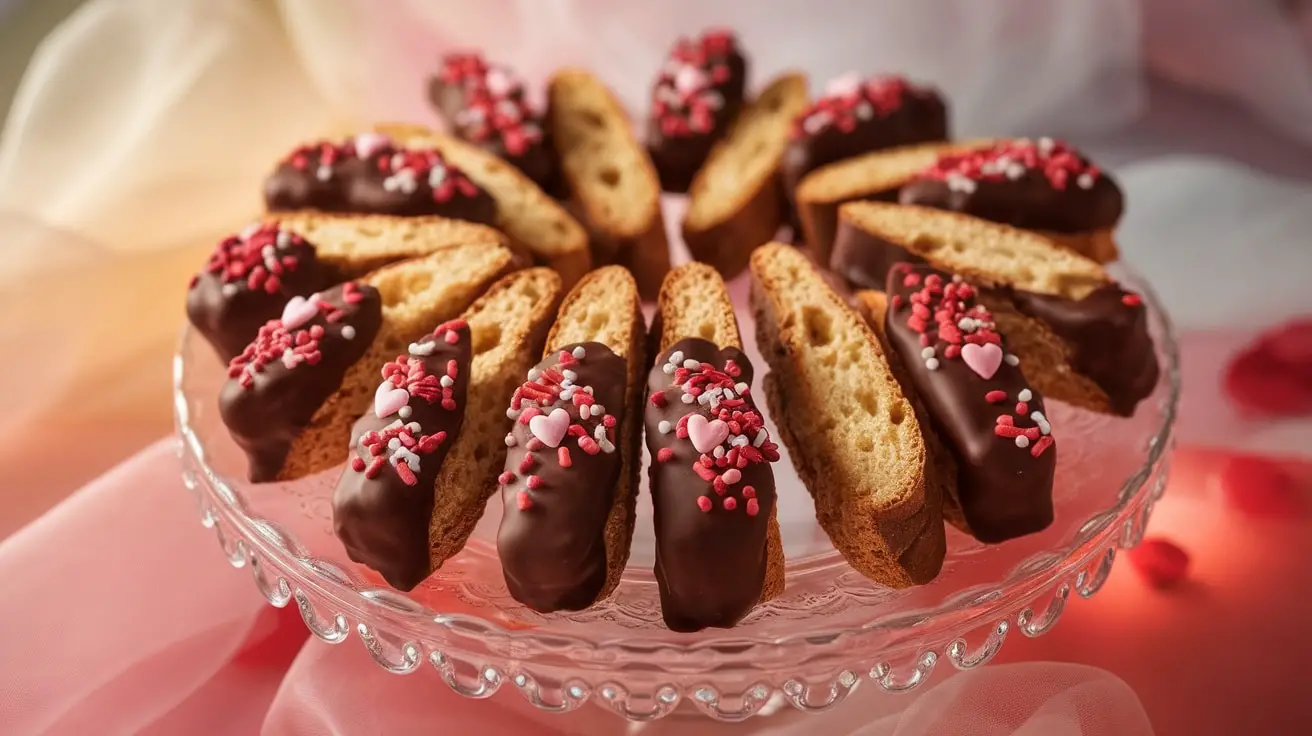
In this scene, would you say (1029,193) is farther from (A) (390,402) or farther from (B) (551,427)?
(A) (390,402)

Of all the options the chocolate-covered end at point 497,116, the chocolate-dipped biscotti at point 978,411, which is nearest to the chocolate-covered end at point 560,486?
the chocolate-dipped biscotti at point 978,411

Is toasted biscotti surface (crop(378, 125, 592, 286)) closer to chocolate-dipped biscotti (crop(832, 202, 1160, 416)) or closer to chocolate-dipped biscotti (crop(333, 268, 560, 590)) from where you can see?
chocolate-dipped biscotti (crop(333, 268, 560, 590))

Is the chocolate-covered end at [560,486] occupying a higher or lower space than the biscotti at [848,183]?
higher

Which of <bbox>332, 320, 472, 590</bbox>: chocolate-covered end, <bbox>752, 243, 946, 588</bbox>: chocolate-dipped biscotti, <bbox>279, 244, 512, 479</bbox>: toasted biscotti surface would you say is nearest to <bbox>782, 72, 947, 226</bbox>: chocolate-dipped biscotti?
<bbox>752, 243, 946, 588</bbox>: chocolate-dipped biscotti

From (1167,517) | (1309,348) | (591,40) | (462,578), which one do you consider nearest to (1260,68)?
(1309,348)

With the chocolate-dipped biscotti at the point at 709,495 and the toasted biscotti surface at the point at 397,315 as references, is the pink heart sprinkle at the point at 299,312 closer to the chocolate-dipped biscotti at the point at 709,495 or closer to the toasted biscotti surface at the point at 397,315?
the toasted biscotti surface at the point at 397,315

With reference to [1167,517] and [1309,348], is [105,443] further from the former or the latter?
[1309,348]
